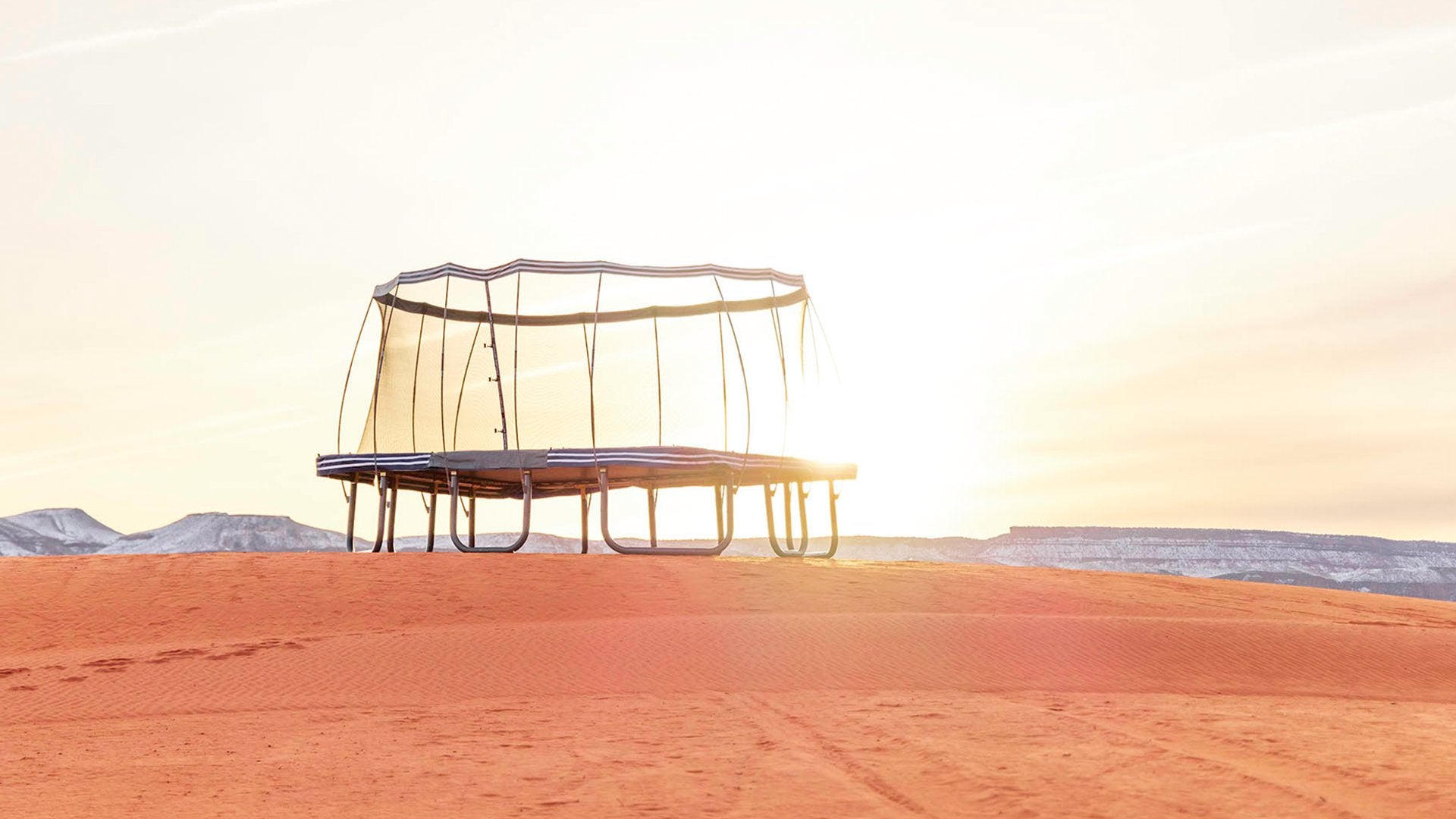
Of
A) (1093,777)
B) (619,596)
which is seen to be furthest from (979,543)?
(1093,777)

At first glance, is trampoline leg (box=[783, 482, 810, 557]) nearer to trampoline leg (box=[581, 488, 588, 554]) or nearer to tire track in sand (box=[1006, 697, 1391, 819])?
trampoline leg (box=[581, 488, 588, 554])

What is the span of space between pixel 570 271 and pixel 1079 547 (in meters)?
Result: 146

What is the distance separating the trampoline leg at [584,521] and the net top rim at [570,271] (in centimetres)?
483

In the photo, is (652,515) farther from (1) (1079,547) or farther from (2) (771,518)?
(1) (1079,547)

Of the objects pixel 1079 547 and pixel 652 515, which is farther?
pixel 1079 547

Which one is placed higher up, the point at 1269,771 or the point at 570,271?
the point at 570,271

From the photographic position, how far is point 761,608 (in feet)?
59.4

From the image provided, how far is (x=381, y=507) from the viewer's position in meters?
25.3

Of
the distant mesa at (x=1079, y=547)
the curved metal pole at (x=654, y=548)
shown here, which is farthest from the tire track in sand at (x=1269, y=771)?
the distant mesa at (x=1079, y=547)

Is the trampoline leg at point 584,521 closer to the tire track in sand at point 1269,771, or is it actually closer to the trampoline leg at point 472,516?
the trampoline leg at point 472,516

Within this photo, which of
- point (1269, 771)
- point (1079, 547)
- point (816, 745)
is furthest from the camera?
point (1079, 547)

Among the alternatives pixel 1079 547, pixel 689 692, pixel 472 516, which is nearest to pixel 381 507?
pixel 472 516

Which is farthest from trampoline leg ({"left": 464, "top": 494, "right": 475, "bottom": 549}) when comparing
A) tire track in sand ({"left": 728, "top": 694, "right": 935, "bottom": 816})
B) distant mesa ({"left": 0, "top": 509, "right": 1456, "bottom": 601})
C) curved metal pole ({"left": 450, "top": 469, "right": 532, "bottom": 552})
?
distant mesa ({"left": 0, "top": 509, "right": 1456, "bottom": 601})

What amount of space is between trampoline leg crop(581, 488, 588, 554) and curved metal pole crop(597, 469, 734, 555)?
966 mm
